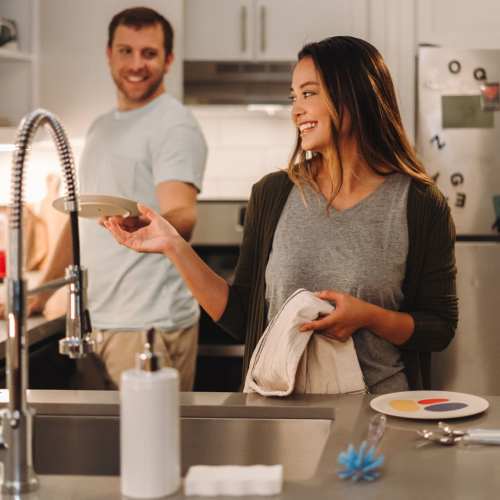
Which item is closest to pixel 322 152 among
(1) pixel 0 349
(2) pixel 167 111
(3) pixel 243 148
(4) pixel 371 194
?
(4) pixel 371 194

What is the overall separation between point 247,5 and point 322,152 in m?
1.99

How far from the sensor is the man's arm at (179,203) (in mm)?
2602

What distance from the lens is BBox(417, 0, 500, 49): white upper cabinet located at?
3.58 meters

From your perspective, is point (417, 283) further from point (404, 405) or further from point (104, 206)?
point (104, 206)

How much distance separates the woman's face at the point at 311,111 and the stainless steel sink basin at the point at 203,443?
0.57 m

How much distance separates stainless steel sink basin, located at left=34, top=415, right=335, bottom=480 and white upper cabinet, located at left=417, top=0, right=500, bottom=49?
2.48 meters

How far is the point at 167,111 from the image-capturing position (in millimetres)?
2812

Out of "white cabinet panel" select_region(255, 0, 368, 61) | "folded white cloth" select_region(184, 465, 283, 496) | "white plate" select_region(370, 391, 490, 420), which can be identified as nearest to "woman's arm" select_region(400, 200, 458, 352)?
"white plate" select_region(370, 391, 490, 420)

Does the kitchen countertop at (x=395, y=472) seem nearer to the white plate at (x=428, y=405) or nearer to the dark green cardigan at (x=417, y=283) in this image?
the white plate at (x=428, y=405)

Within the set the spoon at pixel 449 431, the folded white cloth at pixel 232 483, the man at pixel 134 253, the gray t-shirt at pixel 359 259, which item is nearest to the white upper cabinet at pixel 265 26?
the man at pixel 134 253

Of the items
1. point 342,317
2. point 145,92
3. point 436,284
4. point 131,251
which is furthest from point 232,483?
point 145,92

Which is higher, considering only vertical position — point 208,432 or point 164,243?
point 164,243

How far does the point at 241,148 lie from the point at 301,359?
8.78ft

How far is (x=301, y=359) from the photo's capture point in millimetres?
1562
